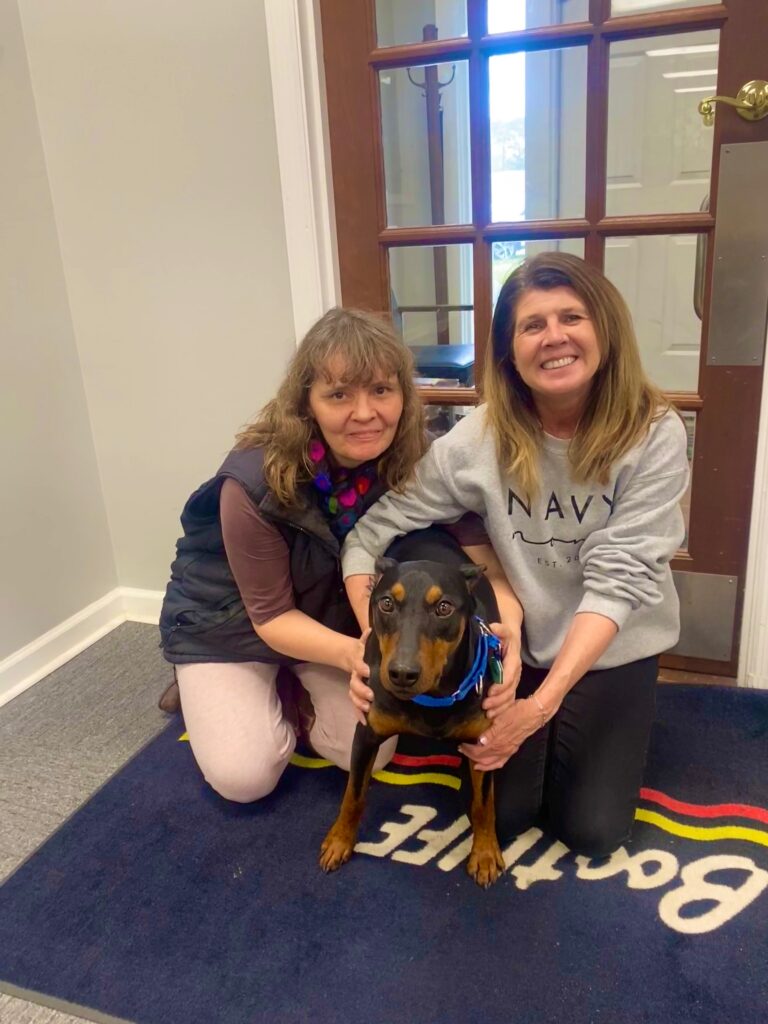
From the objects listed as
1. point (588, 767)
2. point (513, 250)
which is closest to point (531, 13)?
point (513, 250)

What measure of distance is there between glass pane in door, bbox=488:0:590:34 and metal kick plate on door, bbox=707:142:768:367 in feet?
1.40

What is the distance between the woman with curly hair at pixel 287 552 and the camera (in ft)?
4.87

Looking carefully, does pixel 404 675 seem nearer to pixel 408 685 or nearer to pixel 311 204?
pixel 408 685

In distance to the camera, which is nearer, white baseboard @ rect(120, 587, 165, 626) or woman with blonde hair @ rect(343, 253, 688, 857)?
woman with blonde hair @ rect(343, 253, 688, 857)

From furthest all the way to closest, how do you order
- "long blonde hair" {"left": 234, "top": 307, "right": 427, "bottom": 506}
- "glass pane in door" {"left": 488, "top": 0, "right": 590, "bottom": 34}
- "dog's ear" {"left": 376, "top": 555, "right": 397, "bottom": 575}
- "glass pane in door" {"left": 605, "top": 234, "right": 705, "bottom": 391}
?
1. "glass pane in door" {"left": 605, "top": 234, "right": 705, "bottom": 391}
2. "glass pane in door" {"left": 488, "top": 0, "right": 590, "bottom": 34}
3. "long blonde hair" {"left": 234, "top": 307, "right": 427, "bottom": 506}
4. "dog's ear" {"left": 376, "top": 555, "right": 397, "bottom": 575}

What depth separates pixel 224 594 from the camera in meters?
1.72

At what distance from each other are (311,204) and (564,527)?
39.5 inches

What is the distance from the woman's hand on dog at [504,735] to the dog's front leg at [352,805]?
0.17m

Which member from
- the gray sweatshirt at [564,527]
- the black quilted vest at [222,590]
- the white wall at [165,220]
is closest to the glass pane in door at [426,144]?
the white wall at [165,220]

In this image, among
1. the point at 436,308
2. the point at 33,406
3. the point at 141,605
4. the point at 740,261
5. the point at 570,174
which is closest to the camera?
the point at 740,261

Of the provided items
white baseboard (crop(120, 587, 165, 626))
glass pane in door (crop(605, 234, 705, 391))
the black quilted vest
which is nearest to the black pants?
the black quilted vest

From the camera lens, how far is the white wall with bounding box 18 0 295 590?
1.96m

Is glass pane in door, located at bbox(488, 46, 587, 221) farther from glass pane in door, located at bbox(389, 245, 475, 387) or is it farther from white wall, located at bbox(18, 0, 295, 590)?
white wall, located at bbox(18, 0, 295, 590)

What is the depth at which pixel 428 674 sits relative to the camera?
120 centimetres
